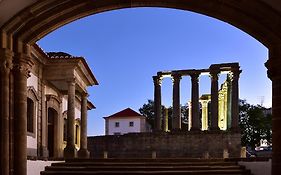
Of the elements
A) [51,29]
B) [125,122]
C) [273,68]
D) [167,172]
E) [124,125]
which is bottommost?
[124,125]

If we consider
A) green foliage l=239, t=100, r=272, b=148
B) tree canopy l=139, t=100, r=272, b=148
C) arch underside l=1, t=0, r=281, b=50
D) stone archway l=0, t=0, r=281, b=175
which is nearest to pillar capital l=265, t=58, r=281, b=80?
stone archway l=0, t=0, r=281, b=175

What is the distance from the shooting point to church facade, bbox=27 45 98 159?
1602 cm

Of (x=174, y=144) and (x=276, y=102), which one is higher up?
(x=276, y=102)

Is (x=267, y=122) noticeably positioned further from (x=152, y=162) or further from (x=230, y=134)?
(x=152, y=162)

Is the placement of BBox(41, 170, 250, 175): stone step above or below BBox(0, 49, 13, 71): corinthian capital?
below

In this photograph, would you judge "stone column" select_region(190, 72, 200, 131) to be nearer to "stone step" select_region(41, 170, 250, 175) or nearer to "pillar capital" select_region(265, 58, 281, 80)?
"stone step" select_region(41, 170, 250, 175)

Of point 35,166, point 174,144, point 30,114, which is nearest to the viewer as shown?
point 35,166

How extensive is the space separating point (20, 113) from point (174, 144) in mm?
22305

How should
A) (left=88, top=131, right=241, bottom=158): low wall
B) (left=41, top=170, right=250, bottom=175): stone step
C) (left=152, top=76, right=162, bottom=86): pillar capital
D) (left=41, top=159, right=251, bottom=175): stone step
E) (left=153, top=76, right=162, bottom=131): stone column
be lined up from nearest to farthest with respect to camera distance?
(left=41, top=170, right=250, bottom=175): stone step, (left=41, top=159, right=251, bottom=175): stone step, (left=88, top=131, right=241, bottom=158): low wall, (left=153, top=76, right=162, bottom=131): stone column, (left=152, top=76, right=162, bottom=86): pillar capital

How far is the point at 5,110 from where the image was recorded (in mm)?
6340

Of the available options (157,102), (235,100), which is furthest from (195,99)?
(157,102)

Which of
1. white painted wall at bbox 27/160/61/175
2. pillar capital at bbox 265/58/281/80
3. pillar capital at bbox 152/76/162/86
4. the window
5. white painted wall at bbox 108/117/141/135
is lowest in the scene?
white painted wall at bbox 108/117/141/135

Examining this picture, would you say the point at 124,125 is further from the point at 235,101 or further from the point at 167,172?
the point at 167,172

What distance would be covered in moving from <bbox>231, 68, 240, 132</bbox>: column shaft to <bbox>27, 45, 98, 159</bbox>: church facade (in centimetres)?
1150
